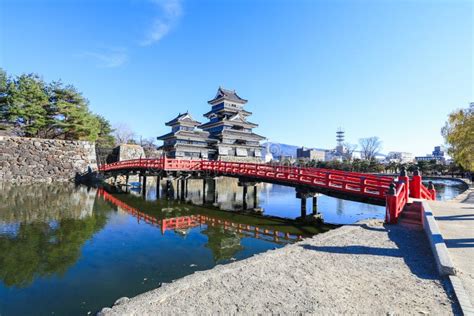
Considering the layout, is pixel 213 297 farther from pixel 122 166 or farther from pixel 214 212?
pixel 122 166

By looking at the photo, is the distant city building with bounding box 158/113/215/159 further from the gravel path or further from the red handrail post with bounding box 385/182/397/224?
the gravel path

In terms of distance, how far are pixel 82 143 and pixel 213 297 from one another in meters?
31.3

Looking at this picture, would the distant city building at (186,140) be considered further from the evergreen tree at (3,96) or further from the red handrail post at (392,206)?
the red handrail post at (392,206)

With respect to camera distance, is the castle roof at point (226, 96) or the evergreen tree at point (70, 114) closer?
the evergreen tree at point (70, 114)

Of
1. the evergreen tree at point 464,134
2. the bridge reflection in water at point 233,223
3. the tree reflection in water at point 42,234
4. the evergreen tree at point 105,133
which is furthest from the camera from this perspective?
the evergreen tree at point 105,133

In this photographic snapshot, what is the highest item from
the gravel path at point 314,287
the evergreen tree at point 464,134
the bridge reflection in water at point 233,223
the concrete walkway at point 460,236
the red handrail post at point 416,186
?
the evergreen tree at point 464,134

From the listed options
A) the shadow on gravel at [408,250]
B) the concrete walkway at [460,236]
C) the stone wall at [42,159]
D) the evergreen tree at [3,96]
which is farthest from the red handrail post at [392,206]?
the evergreen tree at [3,96]

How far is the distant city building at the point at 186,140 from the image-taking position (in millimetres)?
38531

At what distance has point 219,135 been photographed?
4184cm

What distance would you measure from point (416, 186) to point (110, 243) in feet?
39.5

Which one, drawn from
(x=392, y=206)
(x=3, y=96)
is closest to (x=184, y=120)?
(x=3, y=96)

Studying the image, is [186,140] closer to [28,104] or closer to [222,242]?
[28,104]

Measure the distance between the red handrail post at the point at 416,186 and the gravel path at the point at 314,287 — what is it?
5.88 meters

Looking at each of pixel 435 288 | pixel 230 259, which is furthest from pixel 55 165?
pixel 435 288
